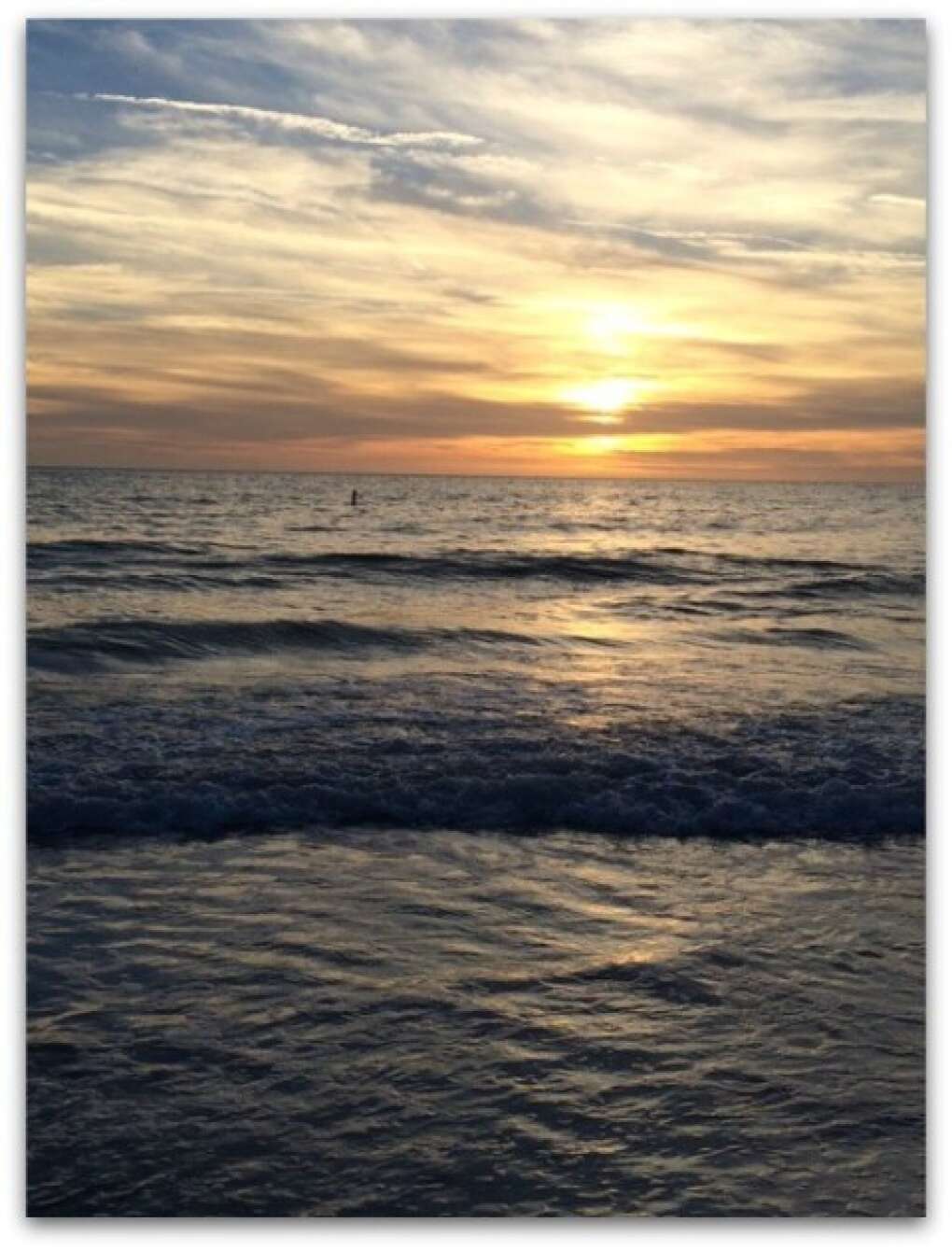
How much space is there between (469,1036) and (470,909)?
814mm

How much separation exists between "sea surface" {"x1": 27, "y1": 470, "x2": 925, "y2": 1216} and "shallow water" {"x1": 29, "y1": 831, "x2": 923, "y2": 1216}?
0.01m

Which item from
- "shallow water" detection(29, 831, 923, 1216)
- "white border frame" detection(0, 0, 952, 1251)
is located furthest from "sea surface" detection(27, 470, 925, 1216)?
"white border frame" detection(0, 0, 952, 1251)

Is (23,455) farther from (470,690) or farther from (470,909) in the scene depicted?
(470,690)

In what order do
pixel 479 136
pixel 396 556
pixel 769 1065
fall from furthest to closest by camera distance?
pixel 396 556
pixel 479 136
pixel 769 1065

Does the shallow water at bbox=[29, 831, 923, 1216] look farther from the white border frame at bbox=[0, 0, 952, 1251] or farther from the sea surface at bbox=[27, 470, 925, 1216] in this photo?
the white border frame at bbox=[0, 0, 952, 1251]

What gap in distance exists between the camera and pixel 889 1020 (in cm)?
387

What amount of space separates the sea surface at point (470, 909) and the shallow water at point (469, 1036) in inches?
0.4

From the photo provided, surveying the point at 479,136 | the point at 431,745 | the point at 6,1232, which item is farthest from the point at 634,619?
the point at 6,1232

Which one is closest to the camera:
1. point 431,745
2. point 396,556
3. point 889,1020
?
point 889,1020

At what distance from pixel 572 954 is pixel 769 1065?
81 centimetres

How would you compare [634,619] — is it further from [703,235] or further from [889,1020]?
[889,1020]

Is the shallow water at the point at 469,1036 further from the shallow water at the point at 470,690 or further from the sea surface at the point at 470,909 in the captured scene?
the shallow water at the point at 470,690

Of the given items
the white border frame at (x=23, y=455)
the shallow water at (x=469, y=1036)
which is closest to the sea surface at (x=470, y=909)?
the shallow water at (x=469, y=1036)

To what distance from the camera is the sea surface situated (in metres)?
3.34
